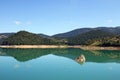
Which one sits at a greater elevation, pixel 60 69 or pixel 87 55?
pixel 87 55

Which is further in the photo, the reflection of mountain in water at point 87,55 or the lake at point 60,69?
the reflection of mountain in water at point 87,55

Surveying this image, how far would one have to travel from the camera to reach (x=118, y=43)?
14125cm

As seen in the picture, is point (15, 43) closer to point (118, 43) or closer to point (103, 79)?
point (118, 43)

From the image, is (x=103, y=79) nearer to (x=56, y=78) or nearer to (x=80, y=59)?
(x=56, y=78)

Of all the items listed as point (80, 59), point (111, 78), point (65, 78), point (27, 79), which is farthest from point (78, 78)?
point (80, 59)

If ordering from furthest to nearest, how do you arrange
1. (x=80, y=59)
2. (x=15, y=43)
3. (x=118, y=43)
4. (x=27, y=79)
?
(x=15, y=43)
(x=118, y=43)
(x=80, y=59)
(x=27, y=79)

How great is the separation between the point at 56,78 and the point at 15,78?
6.14 meters

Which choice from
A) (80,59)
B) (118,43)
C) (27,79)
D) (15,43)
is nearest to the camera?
(27,79)

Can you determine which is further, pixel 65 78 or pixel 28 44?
pixel 28 44

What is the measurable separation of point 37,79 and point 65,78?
4.21m

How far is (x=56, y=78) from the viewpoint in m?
36.9

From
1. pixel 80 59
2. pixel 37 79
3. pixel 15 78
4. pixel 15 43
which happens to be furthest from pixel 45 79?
pixel 15 43

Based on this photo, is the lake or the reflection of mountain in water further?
the reflection of mountain in water

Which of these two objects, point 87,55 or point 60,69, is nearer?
point 60,69
